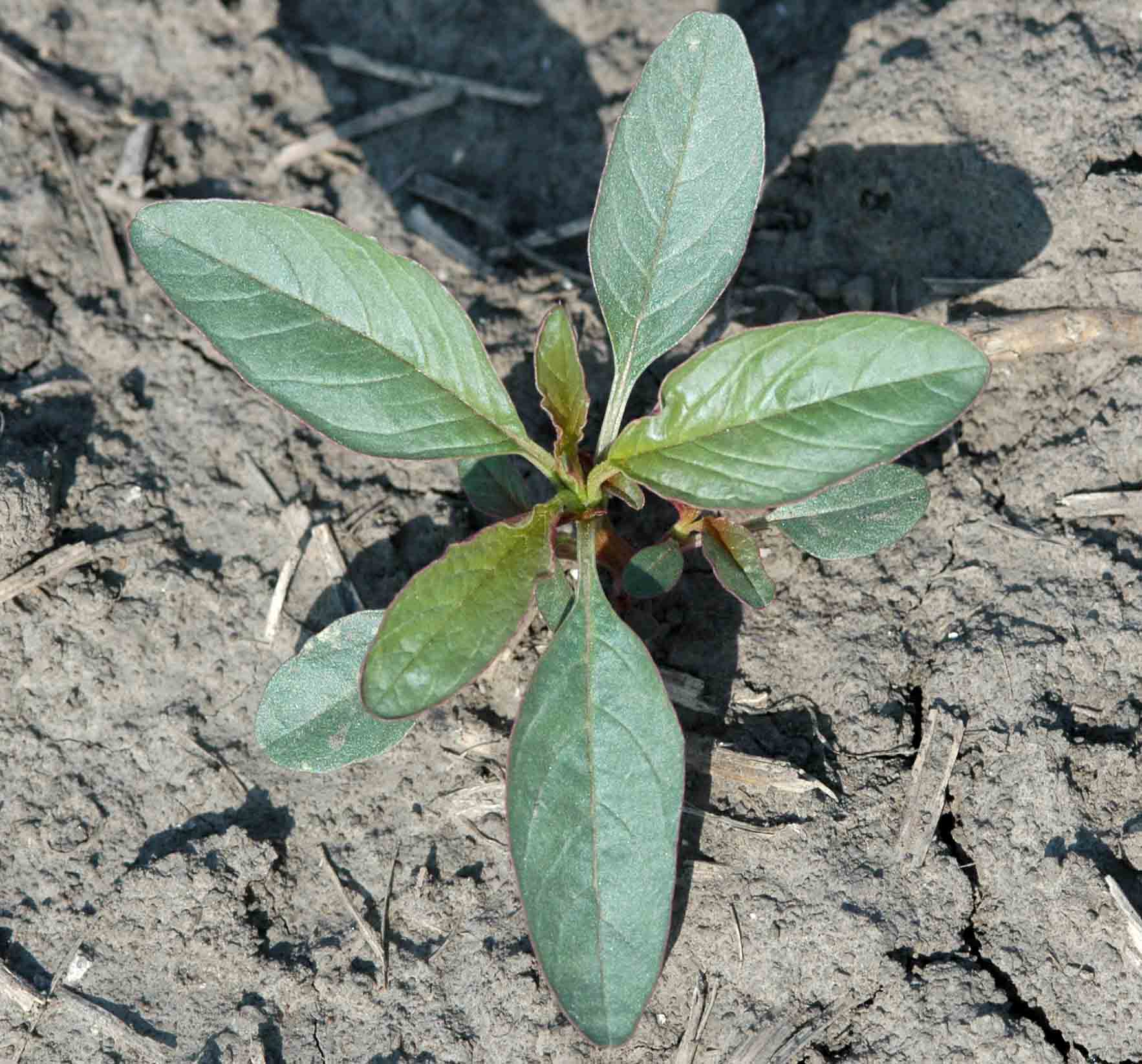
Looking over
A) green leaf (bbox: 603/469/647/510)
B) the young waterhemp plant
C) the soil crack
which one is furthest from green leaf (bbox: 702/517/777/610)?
the soil crack

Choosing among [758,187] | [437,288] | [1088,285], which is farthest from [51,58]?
[1088,285]

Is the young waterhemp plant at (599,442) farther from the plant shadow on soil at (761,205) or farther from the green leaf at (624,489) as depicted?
the plant shadow on soil at (761,205)

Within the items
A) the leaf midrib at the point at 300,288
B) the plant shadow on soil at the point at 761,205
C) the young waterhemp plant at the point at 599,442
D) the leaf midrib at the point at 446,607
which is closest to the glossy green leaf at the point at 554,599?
the young waterhemp plant at the point at 599,442

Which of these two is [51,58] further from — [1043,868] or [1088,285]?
[1043,868]

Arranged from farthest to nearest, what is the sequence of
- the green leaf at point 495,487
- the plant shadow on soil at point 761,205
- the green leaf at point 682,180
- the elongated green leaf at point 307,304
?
the plant shadow on soil at point 761,205, the green leaf at point 495,487, the green leaf at point 682,180, the elongated green leaf at point 307,304

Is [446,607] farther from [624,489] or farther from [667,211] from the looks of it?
[667,211]

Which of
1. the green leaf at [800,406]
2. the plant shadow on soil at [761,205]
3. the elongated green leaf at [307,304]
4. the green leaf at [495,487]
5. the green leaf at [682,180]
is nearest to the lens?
the green leaf at [800,406]

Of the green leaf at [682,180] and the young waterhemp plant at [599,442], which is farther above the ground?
the green leaf at [682,180]

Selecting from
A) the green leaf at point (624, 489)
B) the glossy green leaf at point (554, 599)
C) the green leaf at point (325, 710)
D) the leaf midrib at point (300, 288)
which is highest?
the leaf midrib at point (300, 288)
